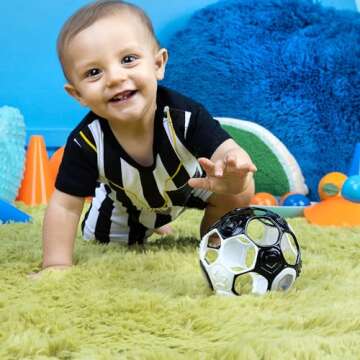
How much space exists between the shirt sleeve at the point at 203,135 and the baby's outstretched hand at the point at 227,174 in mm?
82

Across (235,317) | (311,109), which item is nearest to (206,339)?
(235,317)

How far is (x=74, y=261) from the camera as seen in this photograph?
1016mm

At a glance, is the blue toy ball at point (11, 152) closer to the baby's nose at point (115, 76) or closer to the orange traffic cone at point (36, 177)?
the orange traffic cone at point (36, 177)

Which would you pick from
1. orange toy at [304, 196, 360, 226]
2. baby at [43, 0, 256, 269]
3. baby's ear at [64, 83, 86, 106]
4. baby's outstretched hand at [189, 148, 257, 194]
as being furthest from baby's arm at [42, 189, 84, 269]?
orange toy at [304, 196, 360, 226]

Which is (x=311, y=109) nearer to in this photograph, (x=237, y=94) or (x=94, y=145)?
(x=237, y=94)

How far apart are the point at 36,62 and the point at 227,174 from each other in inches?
61.2

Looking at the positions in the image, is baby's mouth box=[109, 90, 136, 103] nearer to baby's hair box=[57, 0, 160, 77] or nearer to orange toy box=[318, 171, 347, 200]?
baby's hair box=[57, 0, 160, 77]

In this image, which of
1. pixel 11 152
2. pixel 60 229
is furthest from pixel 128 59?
pixel 11 152

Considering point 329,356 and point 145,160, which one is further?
point 145,160

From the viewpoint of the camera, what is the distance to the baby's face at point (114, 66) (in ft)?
2.94

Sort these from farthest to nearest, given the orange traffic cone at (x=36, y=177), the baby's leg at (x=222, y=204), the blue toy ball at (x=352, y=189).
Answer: the orange traffic cone at (x=36, y=177), the blue toy ball at (x=352, y=189), the baby's leg at (x=222, y=204)

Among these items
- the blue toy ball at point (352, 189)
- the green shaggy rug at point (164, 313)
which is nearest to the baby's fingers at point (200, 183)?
the green shaggy rug at point (164, 313)

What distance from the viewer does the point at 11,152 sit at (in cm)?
182

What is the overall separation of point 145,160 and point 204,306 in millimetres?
387
